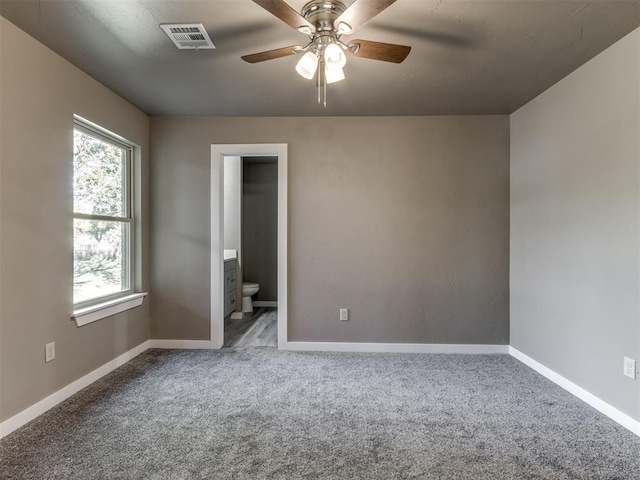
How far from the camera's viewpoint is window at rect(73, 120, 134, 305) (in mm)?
2600

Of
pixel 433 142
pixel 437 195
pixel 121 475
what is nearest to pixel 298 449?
pixel 121 475

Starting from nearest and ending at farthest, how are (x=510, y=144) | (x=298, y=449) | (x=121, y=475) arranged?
(x=121, y=475)
(x=298, y=449)
(x=510, y=144)

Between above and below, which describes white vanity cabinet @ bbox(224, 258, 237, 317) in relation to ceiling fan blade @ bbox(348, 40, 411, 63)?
below

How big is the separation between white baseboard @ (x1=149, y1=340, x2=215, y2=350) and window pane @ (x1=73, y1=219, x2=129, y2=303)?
26.8 inches

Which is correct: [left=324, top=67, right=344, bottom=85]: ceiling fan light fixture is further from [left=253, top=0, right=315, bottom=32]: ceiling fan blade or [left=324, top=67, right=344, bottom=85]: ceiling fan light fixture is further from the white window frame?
the white window frame

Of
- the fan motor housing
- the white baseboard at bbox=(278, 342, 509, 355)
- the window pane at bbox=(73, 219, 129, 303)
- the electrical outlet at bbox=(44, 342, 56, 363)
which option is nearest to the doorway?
the white baseboard at bbox=(278, 342, 509, 355)

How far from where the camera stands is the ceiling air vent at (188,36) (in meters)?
1.93

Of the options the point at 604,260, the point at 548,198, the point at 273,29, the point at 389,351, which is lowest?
the point at 389,351

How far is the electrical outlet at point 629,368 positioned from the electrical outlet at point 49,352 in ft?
12.2

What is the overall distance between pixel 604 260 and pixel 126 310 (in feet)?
12.6

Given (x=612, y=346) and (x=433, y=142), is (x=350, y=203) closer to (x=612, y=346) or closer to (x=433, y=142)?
(x=433, y=142)

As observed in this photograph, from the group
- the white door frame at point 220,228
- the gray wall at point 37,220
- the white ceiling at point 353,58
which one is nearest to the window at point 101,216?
the gray wall at point 37,220

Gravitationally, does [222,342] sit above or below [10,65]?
below

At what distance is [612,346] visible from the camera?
2.15 m
